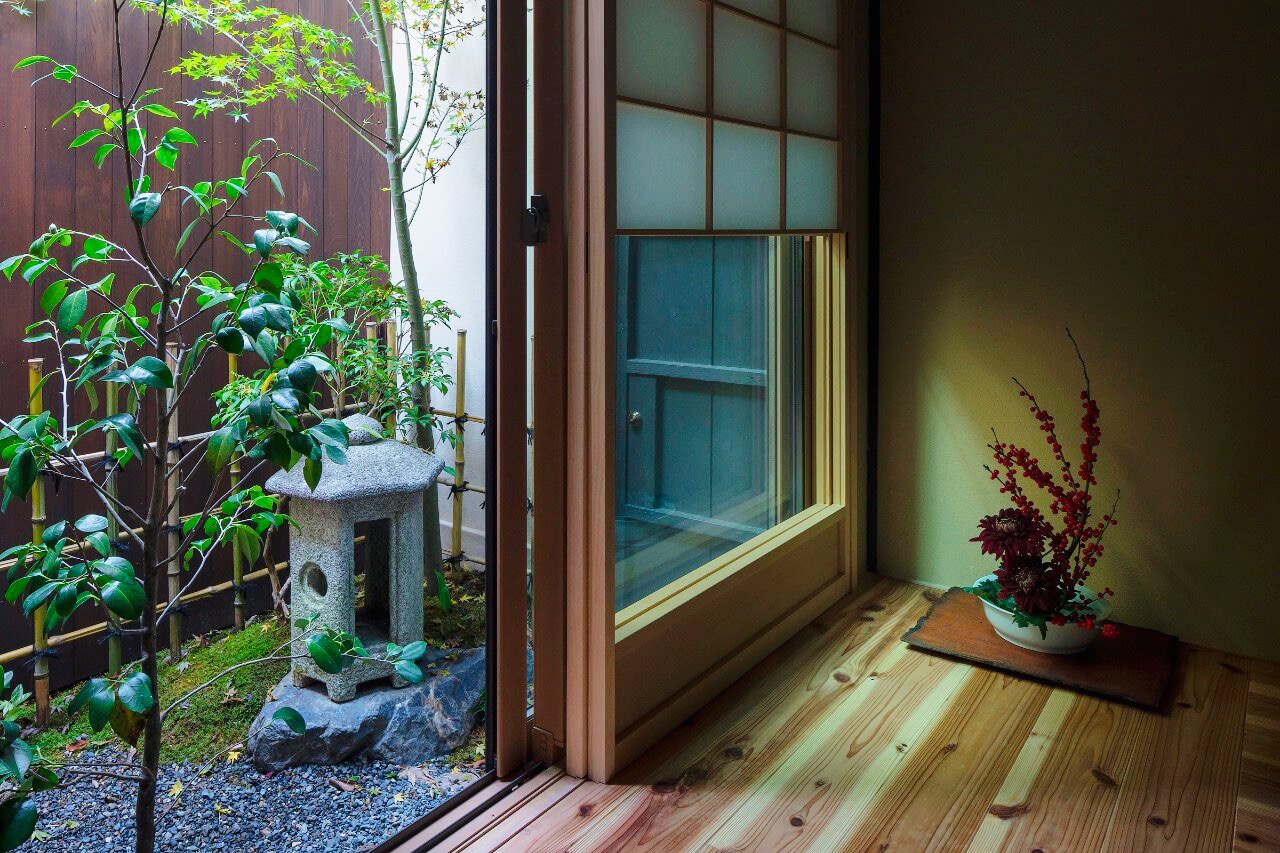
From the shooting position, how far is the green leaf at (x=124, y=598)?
1.18 meters

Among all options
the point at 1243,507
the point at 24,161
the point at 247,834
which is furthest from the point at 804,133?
the point at 247,834

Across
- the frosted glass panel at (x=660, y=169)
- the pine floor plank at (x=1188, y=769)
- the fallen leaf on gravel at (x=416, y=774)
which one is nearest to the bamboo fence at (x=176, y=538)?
the fallen leaf on gravel at (x=416, y=774)

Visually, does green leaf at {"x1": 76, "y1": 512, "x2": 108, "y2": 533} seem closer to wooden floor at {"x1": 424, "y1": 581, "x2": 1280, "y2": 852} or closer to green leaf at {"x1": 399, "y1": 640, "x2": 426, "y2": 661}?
green leaf at {"x1": 399, "y1": 640, "x2": 426, "y2": 661}

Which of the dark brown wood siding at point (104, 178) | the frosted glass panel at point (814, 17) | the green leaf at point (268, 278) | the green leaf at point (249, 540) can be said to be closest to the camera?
the green leaf at point (268, 278)

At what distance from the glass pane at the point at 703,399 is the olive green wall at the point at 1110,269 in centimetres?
46

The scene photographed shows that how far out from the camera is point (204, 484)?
2.59 m

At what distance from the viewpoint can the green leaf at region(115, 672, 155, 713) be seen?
1.23m

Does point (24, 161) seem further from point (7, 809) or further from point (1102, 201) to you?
point (1102, 201)

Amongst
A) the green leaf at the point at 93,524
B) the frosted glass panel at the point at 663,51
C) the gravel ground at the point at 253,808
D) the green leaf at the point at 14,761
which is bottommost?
the gravel ground at the point at 253,808

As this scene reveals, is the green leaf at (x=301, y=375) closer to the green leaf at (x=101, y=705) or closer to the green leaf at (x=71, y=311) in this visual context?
the green leaf at (x=71, y=311)

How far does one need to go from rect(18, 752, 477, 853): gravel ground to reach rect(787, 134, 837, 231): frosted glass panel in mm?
1692

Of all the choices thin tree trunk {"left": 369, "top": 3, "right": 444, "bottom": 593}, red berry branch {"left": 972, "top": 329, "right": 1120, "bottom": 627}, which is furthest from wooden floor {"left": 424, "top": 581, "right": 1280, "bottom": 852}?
thin tree trunk {"left": 369, "top": 3, "right": 444, "bottom": 593}

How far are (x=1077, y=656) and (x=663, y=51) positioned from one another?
1802mm

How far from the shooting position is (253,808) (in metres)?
2.13
